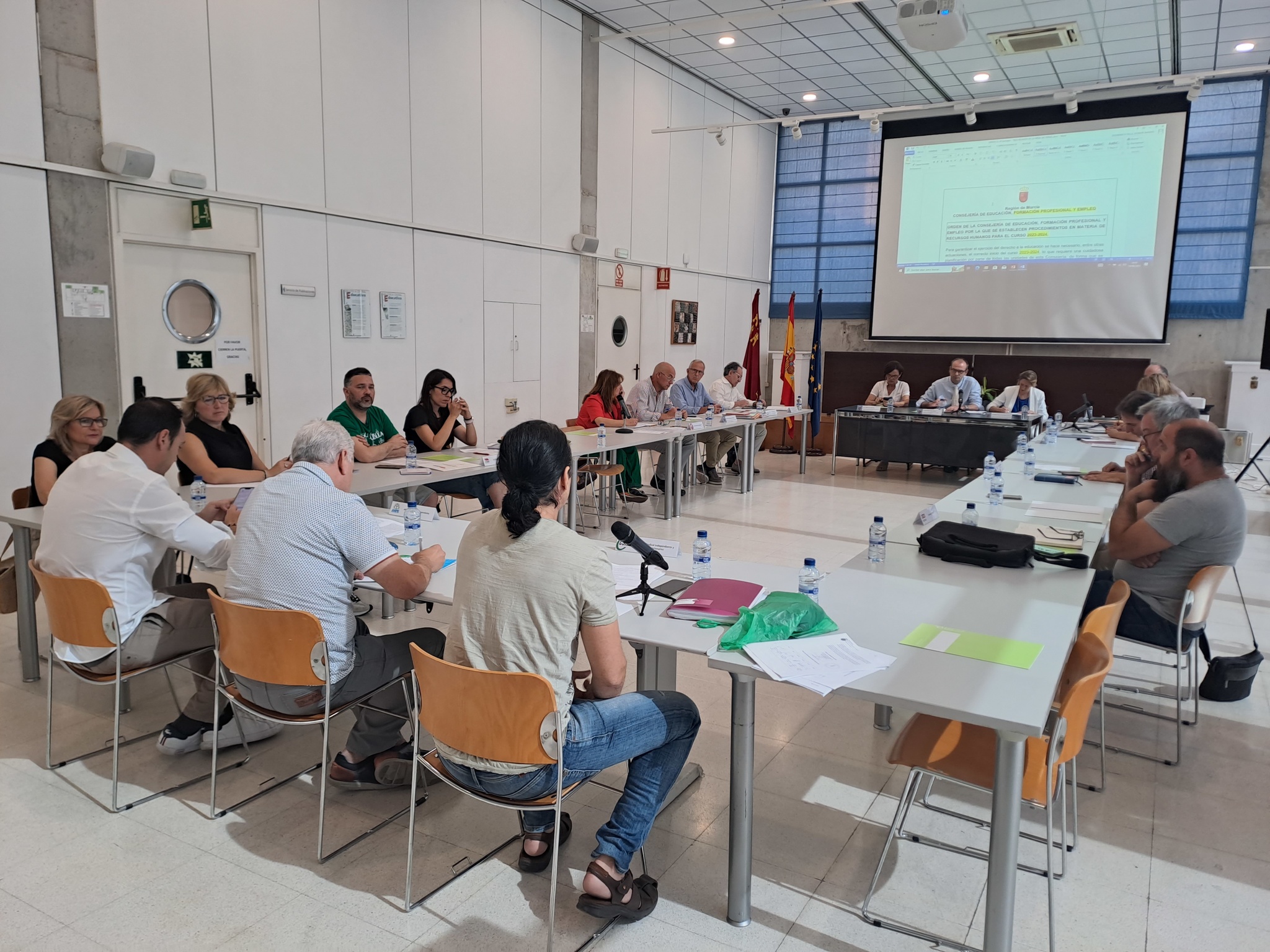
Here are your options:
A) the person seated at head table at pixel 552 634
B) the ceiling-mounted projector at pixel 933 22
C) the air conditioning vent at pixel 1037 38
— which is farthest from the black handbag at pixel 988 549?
the air conditioning vent at pixel 1037 38

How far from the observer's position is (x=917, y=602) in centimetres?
258

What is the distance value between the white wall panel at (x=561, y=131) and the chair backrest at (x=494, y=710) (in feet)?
24.1

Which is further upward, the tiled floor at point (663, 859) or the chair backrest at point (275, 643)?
the chair backrest at point (275, 643)

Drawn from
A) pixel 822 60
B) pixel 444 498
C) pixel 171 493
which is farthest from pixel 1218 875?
pixel 822 60

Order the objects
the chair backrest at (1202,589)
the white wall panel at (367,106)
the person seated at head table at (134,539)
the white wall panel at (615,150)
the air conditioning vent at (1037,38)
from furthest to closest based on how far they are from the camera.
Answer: the white wall panel at (615,150) → the air conditioning vent at (1037,38) → the white wall panel at (367,106) → the chair backrest at (1202,589) → the person seated at head table at (134,539)

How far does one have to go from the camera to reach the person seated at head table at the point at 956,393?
9.28 metres

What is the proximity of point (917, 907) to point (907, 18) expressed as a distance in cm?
597

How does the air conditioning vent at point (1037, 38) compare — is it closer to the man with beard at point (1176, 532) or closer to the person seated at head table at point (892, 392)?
the person seated at head table at point (892, 392)

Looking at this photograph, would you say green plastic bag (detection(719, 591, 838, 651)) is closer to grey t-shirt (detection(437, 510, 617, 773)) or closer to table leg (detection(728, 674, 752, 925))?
table leg (detection(728, 674, 752, 925))

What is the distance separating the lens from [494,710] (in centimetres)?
189

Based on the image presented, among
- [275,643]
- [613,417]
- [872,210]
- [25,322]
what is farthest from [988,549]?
[872,210]

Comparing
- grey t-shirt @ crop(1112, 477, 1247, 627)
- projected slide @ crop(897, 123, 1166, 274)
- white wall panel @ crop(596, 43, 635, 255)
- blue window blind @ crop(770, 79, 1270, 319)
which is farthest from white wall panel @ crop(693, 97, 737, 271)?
grey t-shirt @ crop(1112, 477, 1247, 627)

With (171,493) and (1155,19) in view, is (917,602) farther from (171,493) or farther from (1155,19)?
(1155,19)

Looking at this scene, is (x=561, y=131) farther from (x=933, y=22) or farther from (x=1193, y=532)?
(x=1193, y=532)
